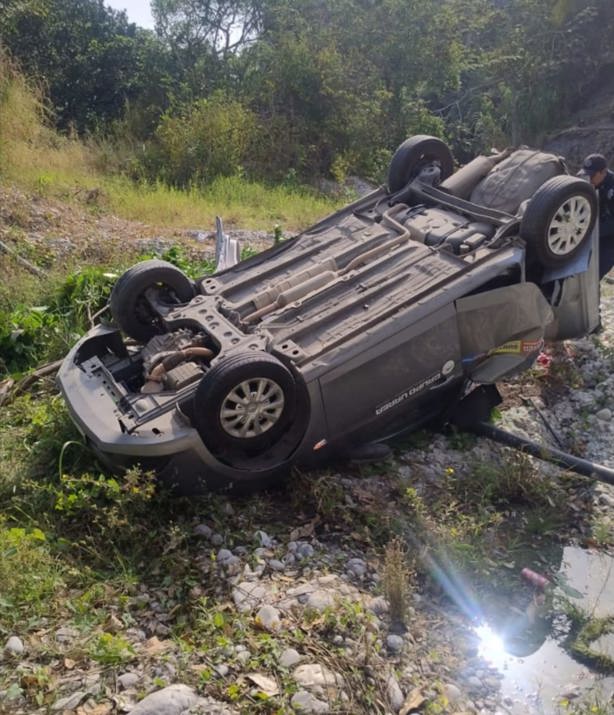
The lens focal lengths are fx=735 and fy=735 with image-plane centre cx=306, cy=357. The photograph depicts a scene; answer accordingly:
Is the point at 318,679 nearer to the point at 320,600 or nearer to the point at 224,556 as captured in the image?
the point at 320,600

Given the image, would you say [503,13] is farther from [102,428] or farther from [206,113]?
[102,428]

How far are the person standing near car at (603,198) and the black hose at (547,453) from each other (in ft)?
5.95

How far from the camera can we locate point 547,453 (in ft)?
16.3

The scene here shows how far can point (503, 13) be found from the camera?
61.2 ft

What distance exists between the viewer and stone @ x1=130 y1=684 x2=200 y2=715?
279 cm

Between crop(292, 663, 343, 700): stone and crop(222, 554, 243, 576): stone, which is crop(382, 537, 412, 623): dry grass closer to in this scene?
crop(292, 663, 343, 700): stone

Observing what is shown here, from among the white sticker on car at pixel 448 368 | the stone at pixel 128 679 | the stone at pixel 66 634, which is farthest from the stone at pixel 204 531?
the white sticker on car at pixel 448 368

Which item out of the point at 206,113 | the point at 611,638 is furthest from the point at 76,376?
the point at 206,113

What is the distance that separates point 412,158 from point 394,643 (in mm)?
3988

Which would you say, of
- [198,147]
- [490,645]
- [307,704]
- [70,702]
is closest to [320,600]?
[307,704]

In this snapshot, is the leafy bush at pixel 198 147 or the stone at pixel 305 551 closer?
the stone at pixel 305 551

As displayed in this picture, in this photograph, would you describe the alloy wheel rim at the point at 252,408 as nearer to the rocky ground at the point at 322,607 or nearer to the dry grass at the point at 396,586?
the rocky ground at the point at 322,607

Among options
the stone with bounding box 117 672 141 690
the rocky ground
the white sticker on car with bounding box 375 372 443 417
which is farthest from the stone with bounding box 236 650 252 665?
the white sticker on car with bounding box 375 372 443 417

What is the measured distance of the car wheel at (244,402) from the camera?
12.9ft
